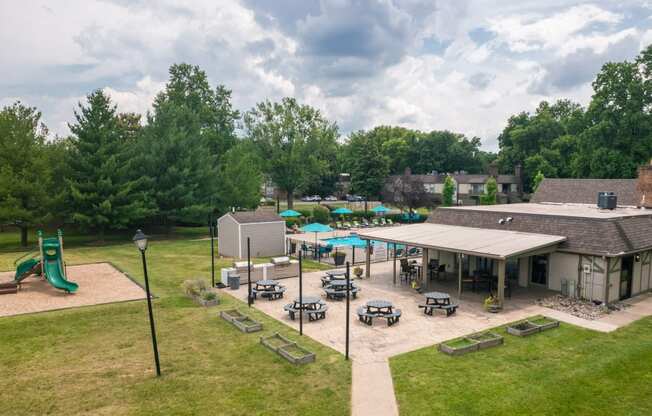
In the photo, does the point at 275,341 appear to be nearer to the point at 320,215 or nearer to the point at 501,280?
the point at 501,280

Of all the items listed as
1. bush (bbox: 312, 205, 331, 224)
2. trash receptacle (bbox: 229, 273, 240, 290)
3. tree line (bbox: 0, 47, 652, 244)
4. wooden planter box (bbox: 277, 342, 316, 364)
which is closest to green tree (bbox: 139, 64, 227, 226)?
tree line (bbox: 0, 47, 652, 244)

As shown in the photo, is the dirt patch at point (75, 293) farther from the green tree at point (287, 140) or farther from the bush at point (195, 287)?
the green tree at point (287, 140)

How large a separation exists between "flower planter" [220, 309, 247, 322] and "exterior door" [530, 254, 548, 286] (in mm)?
13159

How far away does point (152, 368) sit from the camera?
38.0ft

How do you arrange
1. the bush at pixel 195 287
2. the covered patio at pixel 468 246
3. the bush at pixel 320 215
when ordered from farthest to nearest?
the bush at pixel 320 215, the bush at pixel 195 287, the covered patio at pixel 468 246

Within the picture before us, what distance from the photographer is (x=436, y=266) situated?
71.9 feet

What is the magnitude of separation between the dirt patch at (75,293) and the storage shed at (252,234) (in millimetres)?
7368

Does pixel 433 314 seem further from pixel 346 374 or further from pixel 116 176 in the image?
pixel 116 176

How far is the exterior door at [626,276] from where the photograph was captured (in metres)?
18.0

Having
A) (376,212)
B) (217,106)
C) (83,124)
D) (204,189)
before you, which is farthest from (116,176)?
(376,212)

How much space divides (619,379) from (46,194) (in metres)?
36.1

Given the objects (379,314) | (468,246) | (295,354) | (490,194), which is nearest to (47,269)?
(295,354)

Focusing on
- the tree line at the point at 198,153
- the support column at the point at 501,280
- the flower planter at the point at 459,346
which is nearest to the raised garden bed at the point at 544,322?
the support column at the point at 501,280

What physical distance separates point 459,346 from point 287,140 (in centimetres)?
4664
